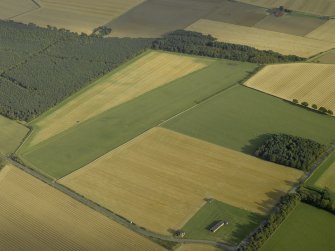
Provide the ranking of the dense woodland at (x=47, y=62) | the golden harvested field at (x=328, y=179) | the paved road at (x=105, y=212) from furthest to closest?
the dense woodland at (x=47, y=62) → the golden harvested field at (x=328, y=179) → the paved road at (x=105, y=212)

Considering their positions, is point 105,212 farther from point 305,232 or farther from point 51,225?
point 305,232

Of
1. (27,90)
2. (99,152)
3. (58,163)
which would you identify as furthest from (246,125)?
(27,90)

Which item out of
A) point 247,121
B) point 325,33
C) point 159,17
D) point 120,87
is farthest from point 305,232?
point 159,17

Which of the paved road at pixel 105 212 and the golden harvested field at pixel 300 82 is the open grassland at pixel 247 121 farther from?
the paved road at pixel 105 212

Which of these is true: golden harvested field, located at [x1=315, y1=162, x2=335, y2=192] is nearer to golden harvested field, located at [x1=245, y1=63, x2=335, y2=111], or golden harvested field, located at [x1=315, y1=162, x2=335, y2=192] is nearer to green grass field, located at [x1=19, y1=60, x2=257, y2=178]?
golden harvested field, located at [x1=245, y1=63, x2=335, y2=111]

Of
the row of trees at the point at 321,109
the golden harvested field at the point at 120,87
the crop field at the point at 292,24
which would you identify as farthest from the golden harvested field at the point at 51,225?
the crop field at the point at 292,24
